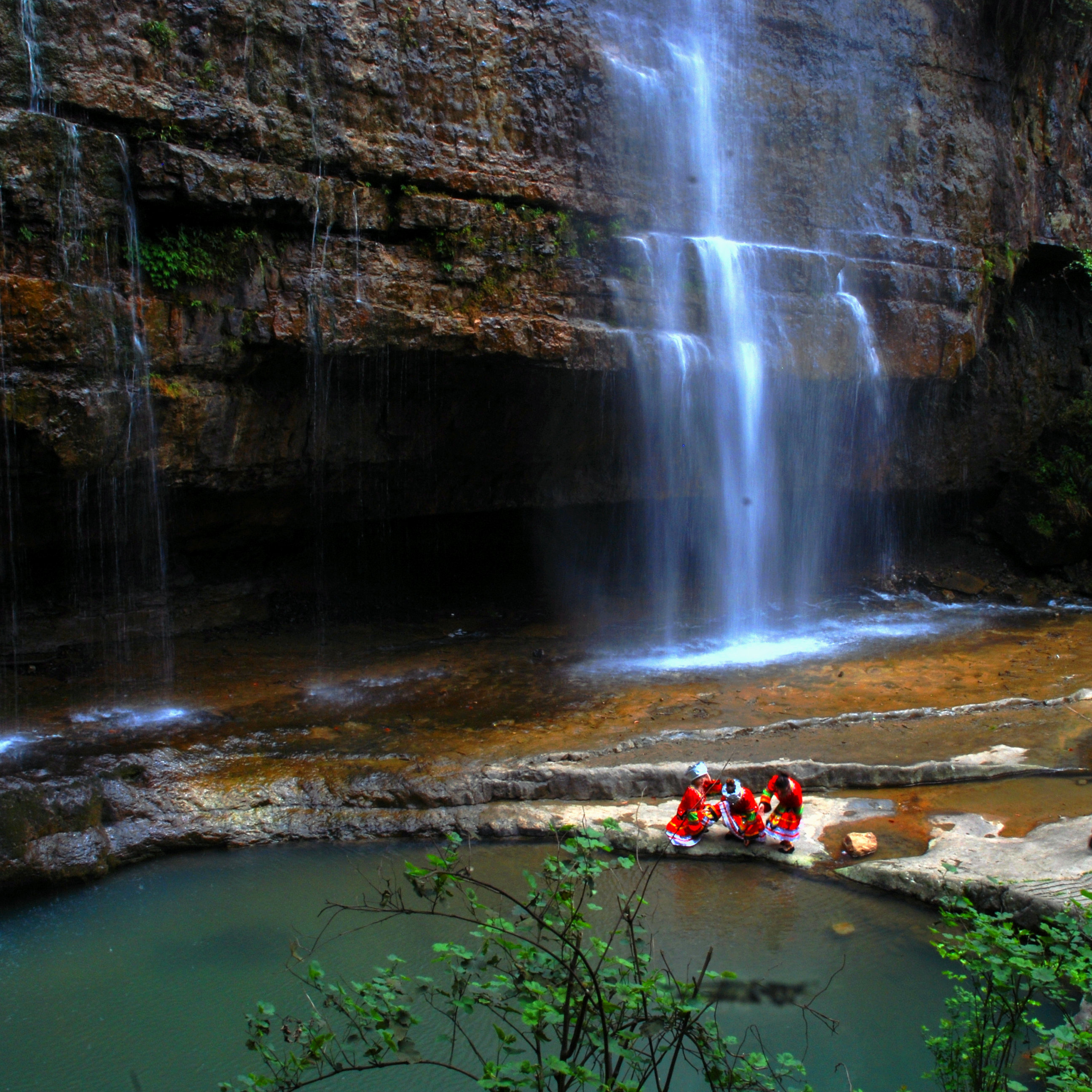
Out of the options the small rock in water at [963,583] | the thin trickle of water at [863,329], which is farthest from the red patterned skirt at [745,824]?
the small rock in water at [963,583]

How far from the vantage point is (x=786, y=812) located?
5.34 m

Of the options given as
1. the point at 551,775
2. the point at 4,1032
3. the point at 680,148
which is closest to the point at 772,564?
the point at 680,148

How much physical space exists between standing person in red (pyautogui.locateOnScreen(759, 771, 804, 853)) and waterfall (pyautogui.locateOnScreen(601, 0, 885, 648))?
5.07 metres

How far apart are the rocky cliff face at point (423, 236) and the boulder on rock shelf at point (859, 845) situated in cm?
619

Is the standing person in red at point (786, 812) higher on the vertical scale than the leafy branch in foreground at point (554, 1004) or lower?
lower

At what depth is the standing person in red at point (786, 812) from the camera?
5.30 m

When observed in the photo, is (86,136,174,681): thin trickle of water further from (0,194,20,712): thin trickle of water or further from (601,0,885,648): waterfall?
(601,0,885,648): waterfall

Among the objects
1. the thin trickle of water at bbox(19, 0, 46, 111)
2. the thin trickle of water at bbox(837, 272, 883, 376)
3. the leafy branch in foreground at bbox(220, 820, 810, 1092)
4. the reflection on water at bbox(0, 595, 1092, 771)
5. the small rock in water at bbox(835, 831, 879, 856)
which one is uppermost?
the thin trickle of water at bbox(19, 0, 46, 111)

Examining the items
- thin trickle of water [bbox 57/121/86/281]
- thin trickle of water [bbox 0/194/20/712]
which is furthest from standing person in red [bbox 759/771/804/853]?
thin trickle of water [bbox 57/121/86/281]

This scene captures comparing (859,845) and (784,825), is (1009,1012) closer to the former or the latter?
(859,845)

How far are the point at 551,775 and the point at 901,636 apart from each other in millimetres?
6462

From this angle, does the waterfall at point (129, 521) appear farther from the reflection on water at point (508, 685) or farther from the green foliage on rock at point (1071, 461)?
the green foliage on rock at point (1071, 461)

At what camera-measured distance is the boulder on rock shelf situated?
202 inches

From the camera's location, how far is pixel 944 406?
13484 mm
